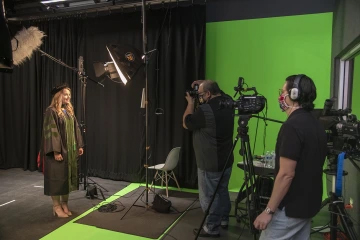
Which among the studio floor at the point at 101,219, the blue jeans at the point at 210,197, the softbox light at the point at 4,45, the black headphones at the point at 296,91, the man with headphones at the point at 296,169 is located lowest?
the studio floor at the point at 101,219

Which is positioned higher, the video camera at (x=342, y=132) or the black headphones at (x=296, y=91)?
the black headphones at (x=296, y=91)

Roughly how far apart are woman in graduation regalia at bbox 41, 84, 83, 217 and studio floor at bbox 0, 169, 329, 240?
0.87 ft

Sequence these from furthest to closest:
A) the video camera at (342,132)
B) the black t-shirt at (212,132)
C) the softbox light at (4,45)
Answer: the black t-shirt at (212,132) < the video camera at (342,132) < the softbox light at (4,45)

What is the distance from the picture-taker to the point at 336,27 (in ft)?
11.2

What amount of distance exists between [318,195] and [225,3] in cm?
343

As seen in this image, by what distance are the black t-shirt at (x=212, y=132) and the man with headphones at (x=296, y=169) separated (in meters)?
1.13

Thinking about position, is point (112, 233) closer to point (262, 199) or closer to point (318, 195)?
point (262, 199)

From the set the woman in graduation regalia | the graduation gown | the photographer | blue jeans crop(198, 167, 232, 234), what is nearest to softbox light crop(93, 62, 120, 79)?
the woman in graduation regalia

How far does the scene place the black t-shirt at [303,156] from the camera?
4.50ft

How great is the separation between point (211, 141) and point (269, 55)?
195cm

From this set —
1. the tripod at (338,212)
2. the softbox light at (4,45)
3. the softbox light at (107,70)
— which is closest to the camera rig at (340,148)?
the tripod at (338,212)

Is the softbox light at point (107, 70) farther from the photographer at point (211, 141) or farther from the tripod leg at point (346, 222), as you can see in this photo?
the tripod leg at point (346, 222)

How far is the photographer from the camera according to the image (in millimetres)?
2631

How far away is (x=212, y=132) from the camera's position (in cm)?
266
